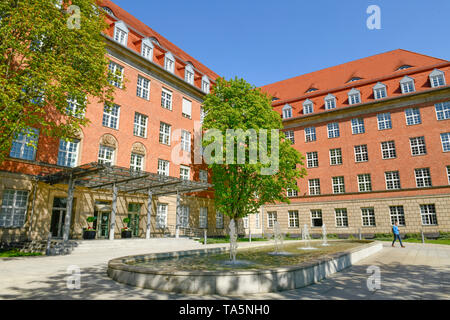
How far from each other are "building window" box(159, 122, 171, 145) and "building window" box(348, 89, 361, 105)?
2231cm

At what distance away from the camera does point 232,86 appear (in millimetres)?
28531

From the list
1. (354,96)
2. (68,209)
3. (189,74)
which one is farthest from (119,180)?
(354,96)

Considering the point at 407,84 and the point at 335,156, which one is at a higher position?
the point at 407,84

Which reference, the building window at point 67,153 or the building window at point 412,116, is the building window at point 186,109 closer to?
the building window at point 67,153

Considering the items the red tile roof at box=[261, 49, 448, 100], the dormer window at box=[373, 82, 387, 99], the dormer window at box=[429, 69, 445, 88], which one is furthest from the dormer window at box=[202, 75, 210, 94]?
the dormer window at box=[429, 69, 445, 88]

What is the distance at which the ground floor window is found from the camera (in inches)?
1173

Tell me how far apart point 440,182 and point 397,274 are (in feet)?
82.0

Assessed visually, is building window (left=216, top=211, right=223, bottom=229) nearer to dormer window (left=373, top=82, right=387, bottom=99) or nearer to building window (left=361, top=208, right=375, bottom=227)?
building window (left=361, top=208, right=375, bottom=227)

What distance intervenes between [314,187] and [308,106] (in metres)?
11.0

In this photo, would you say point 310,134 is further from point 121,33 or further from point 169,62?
point 121,33

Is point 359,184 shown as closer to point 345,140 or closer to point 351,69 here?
point 345,140

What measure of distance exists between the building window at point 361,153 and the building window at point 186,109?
801 inches

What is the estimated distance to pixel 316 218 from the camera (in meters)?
35.3

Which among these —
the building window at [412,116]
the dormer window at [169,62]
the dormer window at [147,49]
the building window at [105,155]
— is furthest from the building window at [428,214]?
the dormer window at [147,49]
